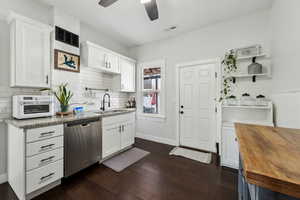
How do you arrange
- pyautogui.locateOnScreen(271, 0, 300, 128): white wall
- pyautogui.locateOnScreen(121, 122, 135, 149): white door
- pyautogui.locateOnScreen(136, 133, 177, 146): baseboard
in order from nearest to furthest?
pyautogui.locateOnScreen(271, 0, 300, 128): white wall
pyautogui.locateOnScreen(121, 122, 135, 149): white door
pyautogui.locateOnScreen(136, 133, 177, 146): baseboard

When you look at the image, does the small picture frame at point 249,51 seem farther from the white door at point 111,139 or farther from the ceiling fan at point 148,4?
the white door at point 111,139

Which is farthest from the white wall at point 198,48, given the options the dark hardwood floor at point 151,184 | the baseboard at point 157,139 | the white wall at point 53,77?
the white wall at point 53,77

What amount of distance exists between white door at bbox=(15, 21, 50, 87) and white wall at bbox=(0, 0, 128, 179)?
0.24m

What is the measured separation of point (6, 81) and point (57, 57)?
2.57ft

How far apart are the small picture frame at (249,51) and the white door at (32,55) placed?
3444 mm

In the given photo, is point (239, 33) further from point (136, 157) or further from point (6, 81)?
point (6, 81)

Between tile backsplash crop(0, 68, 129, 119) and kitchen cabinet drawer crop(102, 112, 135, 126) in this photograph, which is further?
kitchen cabinet drawer crop(102, 112, 135, 126)

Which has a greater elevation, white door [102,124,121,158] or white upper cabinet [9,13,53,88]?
white upper cabinet [9,13,53,88]

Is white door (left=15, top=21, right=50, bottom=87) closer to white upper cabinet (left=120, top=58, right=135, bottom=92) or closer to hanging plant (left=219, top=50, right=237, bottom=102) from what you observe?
white upper cabinet (left=120, top=58, right=135, bottom=92)

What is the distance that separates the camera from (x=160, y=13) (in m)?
2.44

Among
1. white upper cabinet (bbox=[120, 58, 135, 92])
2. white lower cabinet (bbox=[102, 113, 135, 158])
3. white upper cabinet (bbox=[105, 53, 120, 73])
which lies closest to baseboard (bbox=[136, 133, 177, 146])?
white lower cabinet (bbox=[102, 113, 135, 158])

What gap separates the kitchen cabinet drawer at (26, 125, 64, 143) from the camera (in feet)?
4.77

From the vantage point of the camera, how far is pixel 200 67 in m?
3.00

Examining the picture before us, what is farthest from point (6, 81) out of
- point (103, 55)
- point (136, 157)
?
point (136, 157)
